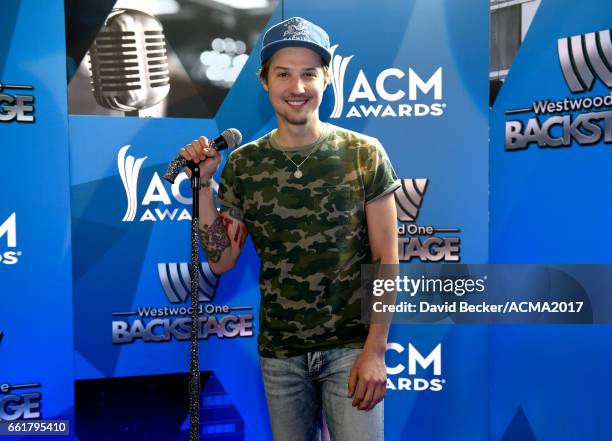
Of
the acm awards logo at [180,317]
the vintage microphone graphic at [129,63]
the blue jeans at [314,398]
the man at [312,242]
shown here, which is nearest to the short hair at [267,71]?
the man at [312,242]

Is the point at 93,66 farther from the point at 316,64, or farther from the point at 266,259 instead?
the point at 266,259

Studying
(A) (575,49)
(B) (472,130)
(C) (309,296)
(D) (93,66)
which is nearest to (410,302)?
(B) (472,130)

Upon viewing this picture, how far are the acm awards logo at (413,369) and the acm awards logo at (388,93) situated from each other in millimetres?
1193

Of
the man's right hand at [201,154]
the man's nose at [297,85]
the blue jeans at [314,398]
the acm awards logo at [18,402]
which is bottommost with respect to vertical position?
the acm awards logo at [18,402]

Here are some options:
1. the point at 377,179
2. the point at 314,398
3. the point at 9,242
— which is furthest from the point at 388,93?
the point at 9,242

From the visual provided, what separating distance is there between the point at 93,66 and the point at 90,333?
1.28 m

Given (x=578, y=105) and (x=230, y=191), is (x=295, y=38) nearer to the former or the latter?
(x=230, y=191)

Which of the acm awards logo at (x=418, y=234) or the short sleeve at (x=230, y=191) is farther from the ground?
the short sleeve at (x=230, y=191)

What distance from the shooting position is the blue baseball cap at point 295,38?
1.59 metres

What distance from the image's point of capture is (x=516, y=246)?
242cm

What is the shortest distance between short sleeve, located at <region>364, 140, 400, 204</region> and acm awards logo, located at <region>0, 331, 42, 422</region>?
1.86 metres

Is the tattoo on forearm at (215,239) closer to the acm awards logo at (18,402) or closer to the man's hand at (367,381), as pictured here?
the man's hand at (367,381)

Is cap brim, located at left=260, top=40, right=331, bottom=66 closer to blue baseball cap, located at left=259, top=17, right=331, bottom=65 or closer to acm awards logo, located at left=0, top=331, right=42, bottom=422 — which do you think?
blue baseball cap, located at left=259, top=17, right=331, bottom=65

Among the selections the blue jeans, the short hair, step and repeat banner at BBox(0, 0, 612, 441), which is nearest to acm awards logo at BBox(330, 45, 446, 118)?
step and repeat banner at BBox(0, 0, 612, 441)
